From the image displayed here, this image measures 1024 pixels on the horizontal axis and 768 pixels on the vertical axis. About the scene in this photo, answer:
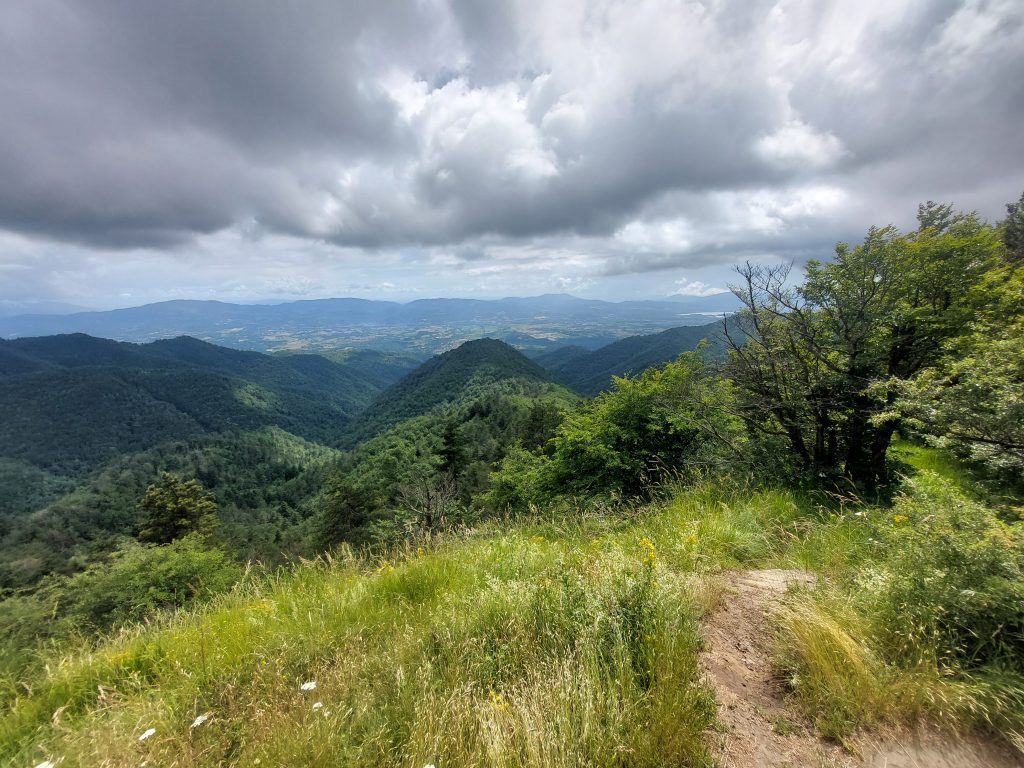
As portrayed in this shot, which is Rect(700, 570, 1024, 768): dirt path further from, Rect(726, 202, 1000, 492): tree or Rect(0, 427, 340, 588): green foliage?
Rect(0, 427, 340, 588): green foliage

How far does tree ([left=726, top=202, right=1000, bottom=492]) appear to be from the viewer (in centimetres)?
746

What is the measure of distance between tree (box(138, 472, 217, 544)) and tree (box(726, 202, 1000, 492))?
3988 cm

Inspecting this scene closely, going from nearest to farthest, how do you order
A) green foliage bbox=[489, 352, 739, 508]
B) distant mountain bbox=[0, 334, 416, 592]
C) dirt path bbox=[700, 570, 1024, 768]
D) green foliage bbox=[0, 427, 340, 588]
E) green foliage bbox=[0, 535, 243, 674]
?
dirt path bbox=[700, 570, 1024, 768] < green foliage bbox=[489, 352, 739, 508] < green foliage bbox=[0, 535, 243, 674] < green foliage bbox=[0, 427, 340, 588] < distant mountain bbox=[0, 334, 416, 592]

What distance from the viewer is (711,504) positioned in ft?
18.4

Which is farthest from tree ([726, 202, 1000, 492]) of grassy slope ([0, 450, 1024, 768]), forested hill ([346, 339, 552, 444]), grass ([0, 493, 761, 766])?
forested hill ([346, 339, 552, 444])

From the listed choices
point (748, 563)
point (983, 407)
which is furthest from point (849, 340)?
point (748, 563)

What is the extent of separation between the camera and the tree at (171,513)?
31469 mm

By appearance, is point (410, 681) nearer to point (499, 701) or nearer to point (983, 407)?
point (499, 701)

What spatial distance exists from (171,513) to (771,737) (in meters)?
42.6

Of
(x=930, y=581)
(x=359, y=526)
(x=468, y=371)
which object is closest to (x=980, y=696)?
(x=930, y=581)

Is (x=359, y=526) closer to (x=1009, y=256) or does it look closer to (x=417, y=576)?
(x=417, y=576)

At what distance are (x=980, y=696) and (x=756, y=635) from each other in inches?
43.0

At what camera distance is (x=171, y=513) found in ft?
104

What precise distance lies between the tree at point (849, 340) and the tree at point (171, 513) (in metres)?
39.9
